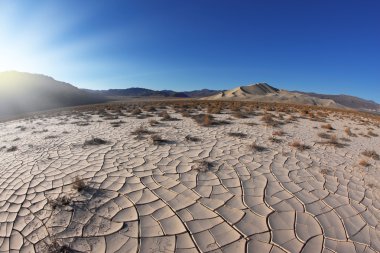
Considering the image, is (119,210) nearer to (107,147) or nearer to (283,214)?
(283,214)

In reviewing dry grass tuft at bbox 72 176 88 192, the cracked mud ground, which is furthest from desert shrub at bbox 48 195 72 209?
dry grass tuft at bbox 72 176 88 192

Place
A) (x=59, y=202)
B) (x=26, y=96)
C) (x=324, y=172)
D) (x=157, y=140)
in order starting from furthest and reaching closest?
(x=26, y=96) < (x=157, y=140) < (x=324, y=172) < (x=59, y=202)

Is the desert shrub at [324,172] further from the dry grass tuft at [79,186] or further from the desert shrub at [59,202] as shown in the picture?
the desert shrub at [59,202]

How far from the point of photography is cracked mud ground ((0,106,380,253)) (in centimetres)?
317

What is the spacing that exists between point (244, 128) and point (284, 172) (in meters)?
5.13

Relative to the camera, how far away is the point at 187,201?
4023 mm

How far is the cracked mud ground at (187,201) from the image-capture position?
3172 mm

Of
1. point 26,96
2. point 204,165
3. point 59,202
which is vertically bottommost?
point 26,96

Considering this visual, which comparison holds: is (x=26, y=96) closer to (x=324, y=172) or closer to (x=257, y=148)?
(x=257, y=148)

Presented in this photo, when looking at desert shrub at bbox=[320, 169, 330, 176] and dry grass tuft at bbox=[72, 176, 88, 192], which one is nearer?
dry grass tuft at bbox=[72, 176, 88, 192]

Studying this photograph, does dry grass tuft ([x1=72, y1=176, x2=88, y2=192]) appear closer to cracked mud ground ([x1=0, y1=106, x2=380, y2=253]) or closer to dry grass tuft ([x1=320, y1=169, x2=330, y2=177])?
cracked mud ground ([x1=0, y1=106, x2=380, y2=253])

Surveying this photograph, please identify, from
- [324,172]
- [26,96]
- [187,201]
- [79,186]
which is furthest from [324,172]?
[26,96]

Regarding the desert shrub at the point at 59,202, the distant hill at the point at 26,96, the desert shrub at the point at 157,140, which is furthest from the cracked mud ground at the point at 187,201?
the distant hill at the point at 26,96

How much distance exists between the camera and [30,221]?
3.62 meters
